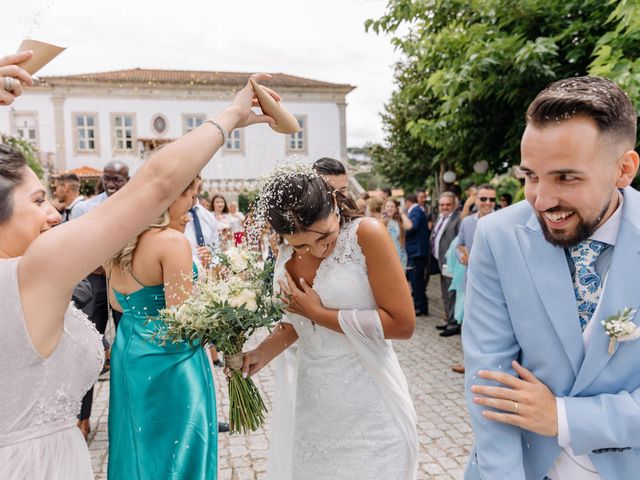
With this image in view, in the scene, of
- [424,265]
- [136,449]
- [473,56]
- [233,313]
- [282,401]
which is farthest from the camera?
[424,265]

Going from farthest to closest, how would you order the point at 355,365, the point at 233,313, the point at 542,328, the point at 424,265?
the point at 424,265, the point at 355,365, the point at 233,313, the point at 542,328

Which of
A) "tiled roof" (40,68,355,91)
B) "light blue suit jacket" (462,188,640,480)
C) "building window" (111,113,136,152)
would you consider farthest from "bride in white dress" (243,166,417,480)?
"building window" (111,113,136,152)

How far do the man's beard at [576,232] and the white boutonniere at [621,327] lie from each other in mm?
234

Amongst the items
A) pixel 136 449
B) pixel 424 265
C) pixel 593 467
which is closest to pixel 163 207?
pixel 593 467

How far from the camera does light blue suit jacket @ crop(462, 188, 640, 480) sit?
1440mm

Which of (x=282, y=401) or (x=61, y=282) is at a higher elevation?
(x=61, y=282)

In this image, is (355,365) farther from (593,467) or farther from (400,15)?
(400,15)

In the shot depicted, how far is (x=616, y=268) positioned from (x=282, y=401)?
6.40 ft

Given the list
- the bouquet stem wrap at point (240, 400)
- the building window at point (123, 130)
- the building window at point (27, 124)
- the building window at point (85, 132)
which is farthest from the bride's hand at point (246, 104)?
the building window at point (27, 124)

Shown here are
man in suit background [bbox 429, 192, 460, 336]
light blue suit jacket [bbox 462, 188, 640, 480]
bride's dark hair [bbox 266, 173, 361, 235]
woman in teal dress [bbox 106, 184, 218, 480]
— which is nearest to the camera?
light blue suit jacket [bbox 462, 188, 640, 480]

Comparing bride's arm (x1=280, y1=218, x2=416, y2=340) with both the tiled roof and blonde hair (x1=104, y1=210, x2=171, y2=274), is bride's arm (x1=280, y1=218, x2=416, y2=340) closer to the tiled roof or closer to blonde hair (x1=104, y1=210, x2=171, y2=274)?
blonde hair (x1=104, y1=210, x2=171, y2=274)

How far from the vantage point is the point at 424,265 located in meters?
10.1

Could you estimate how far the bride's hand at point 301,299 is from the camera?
105 inches

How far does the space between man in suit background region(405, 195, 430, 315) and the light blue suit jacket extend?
27.3 ft
